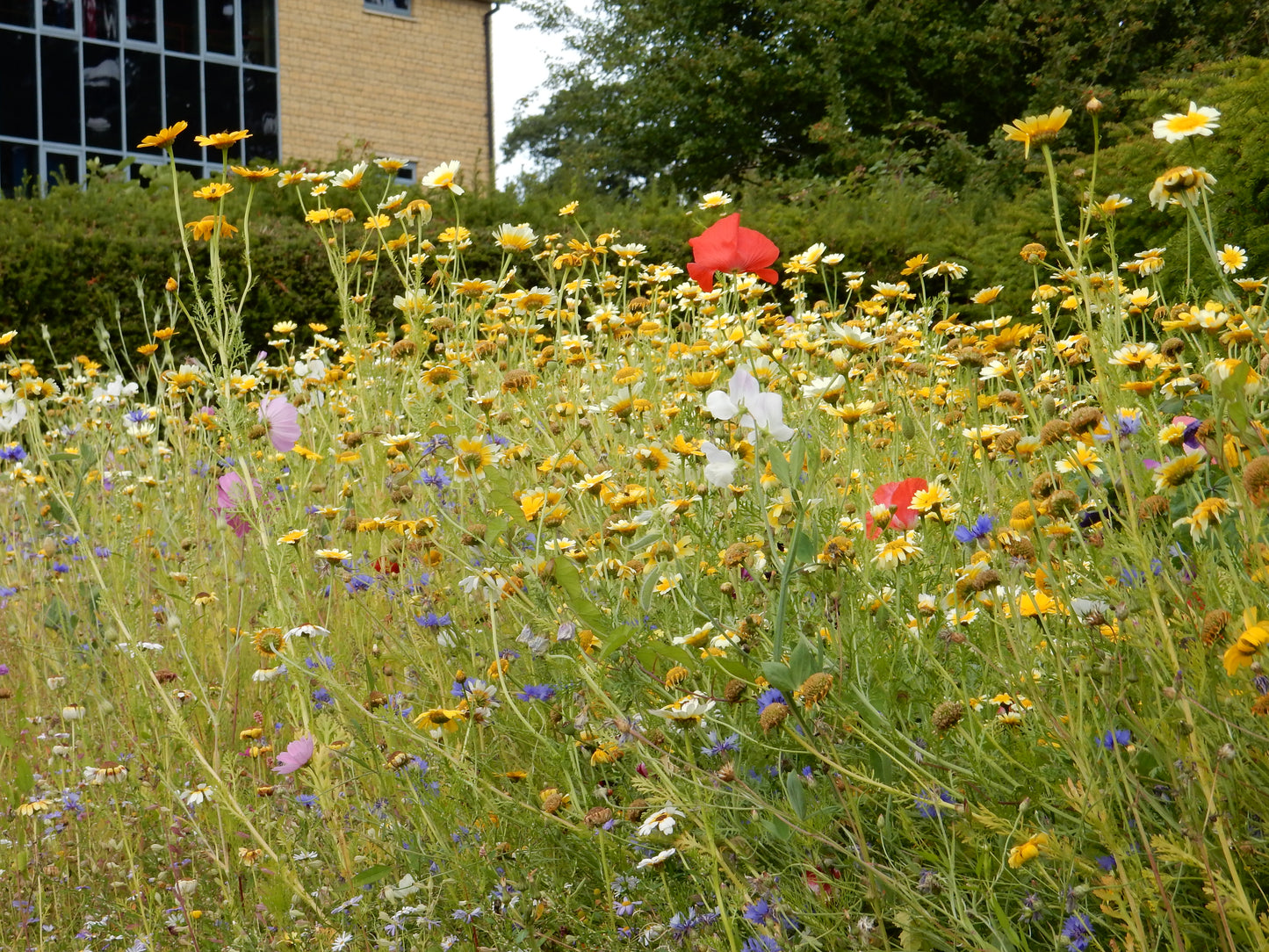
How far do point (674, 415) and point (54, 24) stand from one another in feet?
49.2

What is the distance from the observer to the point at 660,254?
330 inches

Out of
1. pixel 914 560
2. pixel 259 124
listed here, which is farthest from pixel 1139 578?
pixel 259 124

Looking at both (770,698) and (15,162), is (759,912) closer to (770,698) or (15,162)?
(770,698)

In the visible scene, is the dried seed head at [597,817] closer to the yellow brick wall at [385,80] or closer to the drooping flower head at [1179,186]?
the drooping flower head at [1179,186]

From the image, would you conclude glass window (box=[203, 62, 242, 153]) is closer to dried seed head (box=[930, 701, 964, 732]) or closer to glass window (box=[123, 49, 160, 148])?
glass window (box=[123, 49, 160, 148])

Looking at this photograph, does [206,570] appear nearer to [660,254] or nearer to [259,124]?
[660,254]

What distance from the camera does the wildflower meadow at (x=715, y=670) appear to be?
1.28 meters

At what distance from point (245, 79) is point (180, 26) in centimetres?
105

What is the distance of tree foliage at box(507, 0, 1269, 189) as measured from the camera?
17.2 meters

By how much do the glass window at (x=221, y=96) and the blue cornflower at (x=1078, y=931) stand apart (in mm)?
15840

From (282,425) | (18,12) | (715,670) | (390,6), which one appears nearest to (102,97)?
(18,12)

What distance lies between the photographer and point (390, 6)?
53.8 ft

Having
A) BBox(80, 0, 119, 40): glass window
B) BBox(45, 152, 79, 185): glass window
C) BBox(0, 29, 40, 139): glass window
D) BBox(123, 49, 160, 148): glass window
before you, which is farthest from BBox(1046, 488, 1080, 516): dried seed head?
BBox(80, 0, 119, 40): glass window

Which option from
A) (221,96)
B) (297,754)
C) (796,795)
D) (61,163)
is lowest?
(297,754)
